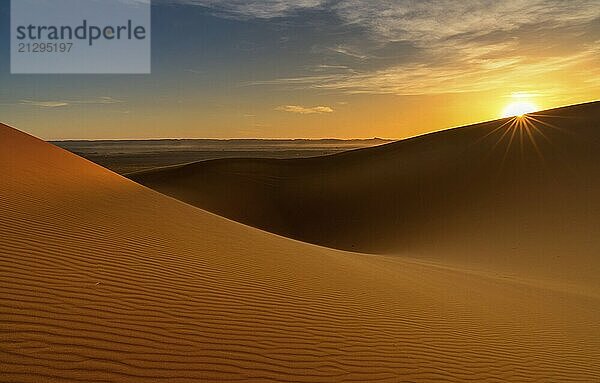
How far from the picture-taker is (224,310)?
4988 millimetres

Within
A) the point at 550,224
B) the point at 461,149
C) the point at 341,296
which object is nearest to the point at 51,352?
the point at 341,296

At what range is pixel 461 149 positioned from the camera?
2847 centimetres

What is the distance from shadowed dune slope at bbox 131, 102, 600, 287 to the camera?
15.1 metres

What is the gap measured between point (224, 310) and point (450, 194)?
61.3 feet

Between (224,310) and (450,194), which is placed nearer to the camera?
(224,310)

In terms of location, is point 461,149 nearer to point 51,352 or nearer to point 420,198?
point 420,198

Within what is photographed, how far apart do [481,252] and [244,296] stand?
1119cm

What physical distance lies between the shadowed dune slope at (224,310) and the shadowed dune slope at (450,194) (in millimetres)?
5564

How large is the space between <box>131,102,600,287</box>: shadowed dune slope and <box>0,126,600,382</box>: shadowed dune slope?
219 inches

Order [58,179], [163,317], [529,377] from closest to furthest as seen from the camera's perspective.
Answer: [163,317] < [529,377] < [58,179]

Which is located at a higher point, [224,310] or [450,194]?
[450,194]

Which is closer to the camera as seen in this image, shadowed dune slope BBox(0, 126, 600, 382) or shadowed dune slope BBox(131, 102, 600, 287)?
shadowed dune slope BBox(0, 126, 600, 382)

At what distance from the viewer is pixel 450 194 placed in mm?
22047

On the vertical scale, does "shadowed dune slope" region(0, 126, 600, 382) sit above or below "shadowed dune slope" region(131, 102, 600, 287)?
below
